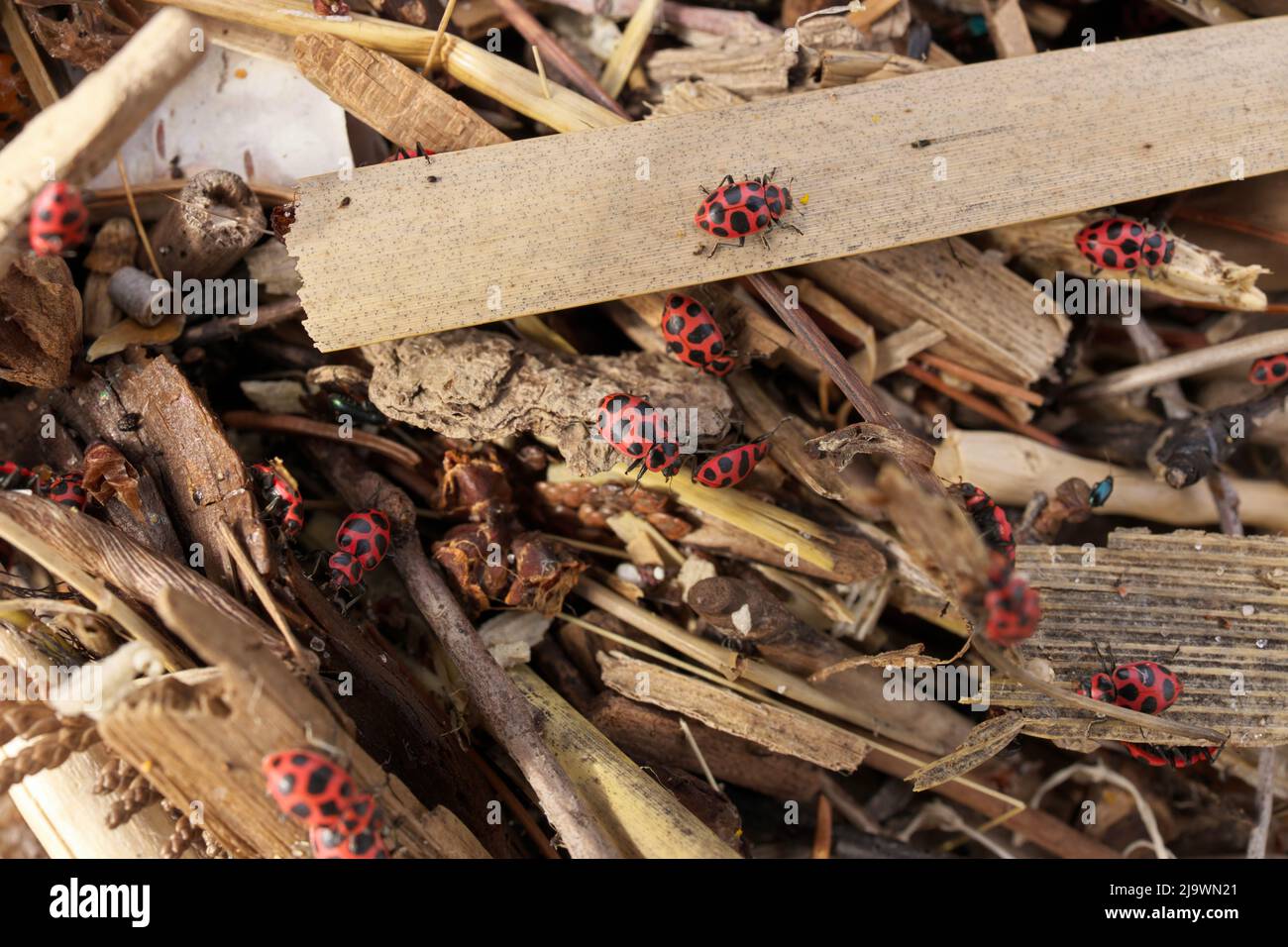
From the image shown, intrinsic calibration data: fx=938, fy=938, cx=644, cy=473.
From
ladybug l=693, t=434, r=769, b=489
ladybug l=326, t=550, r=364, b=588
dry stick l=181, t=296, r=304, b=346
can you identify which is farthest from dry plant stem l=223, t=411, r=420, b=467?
ladybug l=693, t=434, r=769, b=489

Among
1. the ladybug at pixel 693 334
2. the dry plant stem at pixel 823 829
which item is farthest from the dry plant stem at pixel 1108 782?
the ladybug at pixel 693 334

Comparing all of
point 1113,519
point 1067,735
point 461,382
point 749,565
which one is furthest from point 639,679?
point 1113,519

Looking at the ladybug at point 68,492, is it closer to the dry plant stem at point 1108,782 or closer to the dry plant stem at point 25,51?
the dry plant stem at point 25,51

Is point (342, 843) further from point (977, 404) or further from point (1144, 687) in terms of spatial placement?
point (977, 404)

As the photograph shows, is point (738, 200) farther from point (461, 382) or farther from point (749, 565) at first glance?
point (749, 565)

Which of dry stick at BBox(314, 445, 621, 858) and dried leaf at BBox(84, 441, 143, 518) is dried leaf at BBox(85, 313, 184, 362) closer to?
dried leaf at BBox(84, 441, 143, 518)
